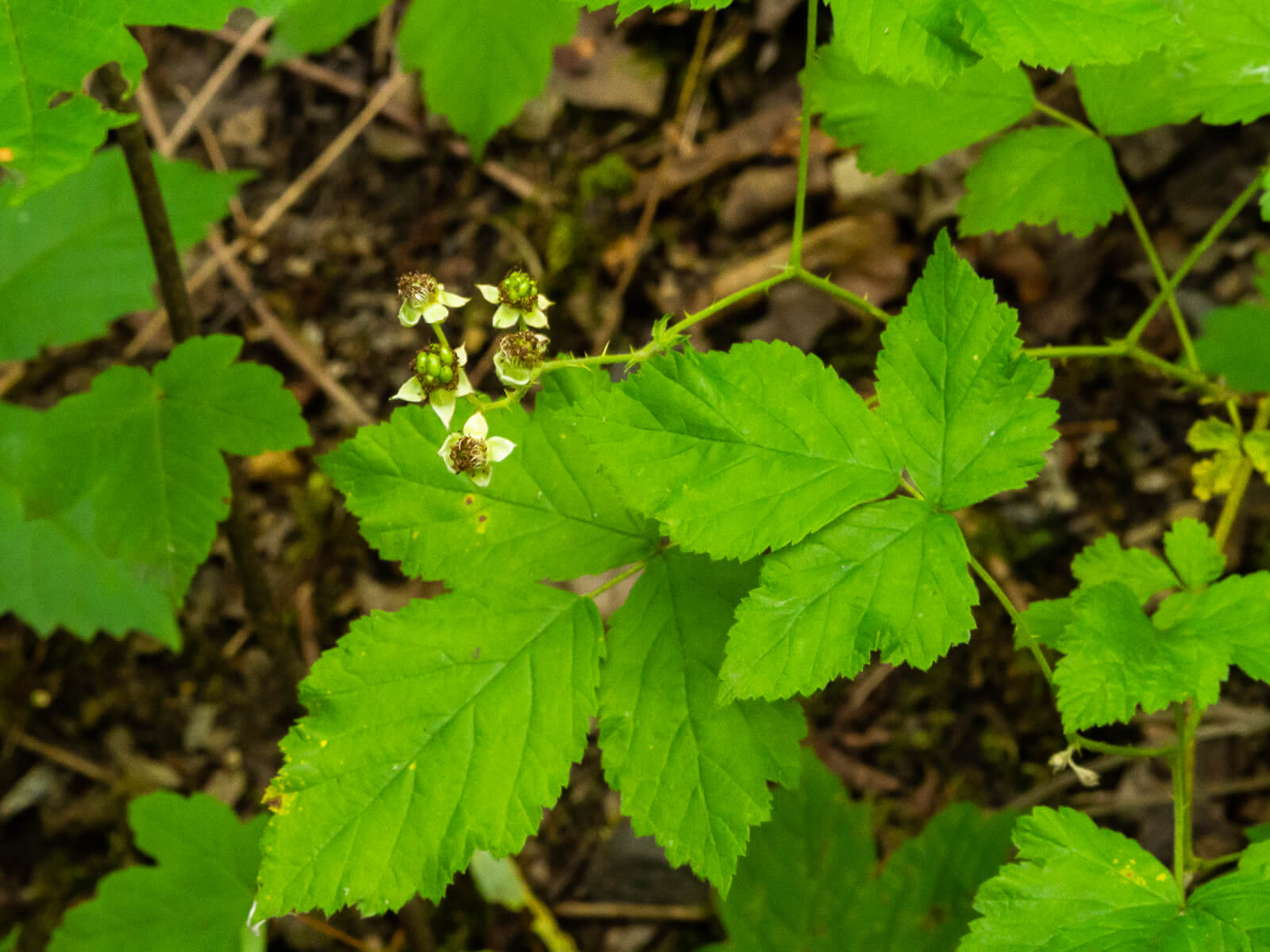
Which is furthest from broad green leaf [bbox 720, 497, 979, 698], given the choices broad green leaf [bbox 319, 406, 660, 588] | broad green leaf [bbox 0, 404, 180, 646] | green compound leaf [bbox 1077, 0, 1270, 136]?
broad green leaf [bbox 0, 404, 180, 646]

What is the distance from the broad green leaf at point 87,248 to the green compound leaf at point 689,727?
1.84 meters

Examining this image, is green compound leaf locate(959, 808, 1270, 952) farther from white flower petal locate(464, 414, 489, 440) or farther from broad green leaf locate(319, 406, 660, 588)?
white flower petal locate(464, 414, 489, 440)

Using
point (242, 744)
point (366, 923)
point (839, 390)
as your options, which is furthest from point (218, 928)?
point (839, 390)

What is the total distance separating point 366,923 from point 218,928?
77 centimetres

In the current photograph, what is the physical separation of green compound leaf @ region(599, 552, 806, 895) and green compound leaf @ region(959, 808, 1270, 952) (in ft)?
1.11

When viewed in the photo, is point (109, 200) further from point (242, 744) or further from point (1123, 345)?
point (1123, 345)

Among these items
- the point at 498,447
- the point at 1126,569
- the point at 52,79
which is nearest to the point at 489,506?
the point at 498,447

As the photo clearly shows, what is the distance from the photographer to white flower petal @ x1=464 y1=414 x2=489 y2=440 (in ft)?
4.58

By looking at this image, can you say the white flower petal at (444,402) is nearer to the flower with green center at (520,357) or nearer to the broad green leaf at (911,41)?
the flower with green center at (520,357)

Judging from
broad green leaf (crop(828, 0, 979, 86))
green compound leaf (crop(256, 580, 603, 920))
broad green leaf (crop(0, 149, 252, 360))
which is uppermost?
broad green leaf (crop(828, 0, 979, 86))

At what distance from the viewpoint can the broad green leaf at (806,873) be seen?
7.08ft

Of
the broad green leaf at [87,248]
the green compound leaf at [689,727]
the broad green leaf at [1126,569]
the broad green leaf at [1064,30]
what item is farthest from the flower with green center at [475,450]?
the broad green leaf at [87,248]

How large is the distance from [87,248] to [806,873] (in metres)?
2.56

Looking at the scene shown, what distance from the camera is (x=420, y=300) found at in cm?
145
